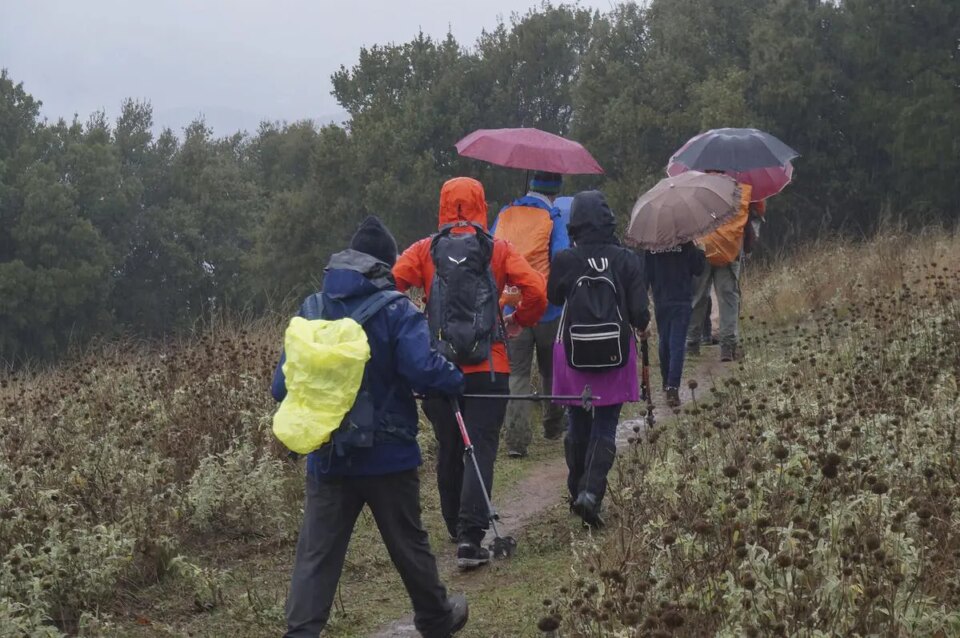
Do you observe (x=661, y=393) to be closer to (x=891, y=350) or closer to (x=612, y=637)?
(x=891, y=350)

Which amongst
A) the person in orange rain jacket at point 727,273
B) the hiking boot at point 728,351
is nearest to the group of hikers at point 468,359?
the person in orange rain jacket at point 727,273

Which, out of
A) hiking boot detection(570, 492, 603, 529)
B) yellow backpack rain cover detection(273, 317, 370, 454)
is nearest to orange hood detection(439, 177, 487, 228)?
hiking boot detection(570, 492, 603, 529)

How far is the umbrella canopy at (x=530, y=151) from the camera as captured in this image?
341 inches

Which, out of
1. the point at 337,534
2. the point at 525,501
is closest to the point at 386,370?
the point at 337,534

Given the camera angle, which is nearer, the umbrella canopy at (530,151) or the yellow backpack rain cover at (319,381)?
the yellow backpack rain cover at (319,381)

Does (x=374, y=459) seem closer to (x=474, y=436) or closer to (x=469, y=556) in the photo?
(x=474, y=436)

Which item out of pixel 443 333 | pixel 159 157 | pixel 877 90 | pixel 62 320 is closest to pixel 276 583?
pixel 443 333

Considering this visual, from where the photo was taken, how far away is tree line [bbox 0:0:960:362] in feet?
92.3

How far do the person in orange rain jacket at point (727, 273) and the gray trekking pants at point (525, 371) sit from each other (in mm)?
2988

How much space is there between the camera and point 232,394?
8984 mm

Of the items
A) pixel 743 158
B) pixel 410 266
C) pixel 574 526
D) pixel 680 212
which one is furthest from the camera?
pixel 743 158

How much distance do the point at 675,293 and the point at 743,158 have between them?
187cm

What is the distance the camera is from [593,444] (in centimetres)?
676

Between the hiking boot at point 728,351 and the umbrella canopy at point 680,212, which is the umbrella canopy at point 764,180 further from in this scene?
the umbrella canopy at point 680,212
